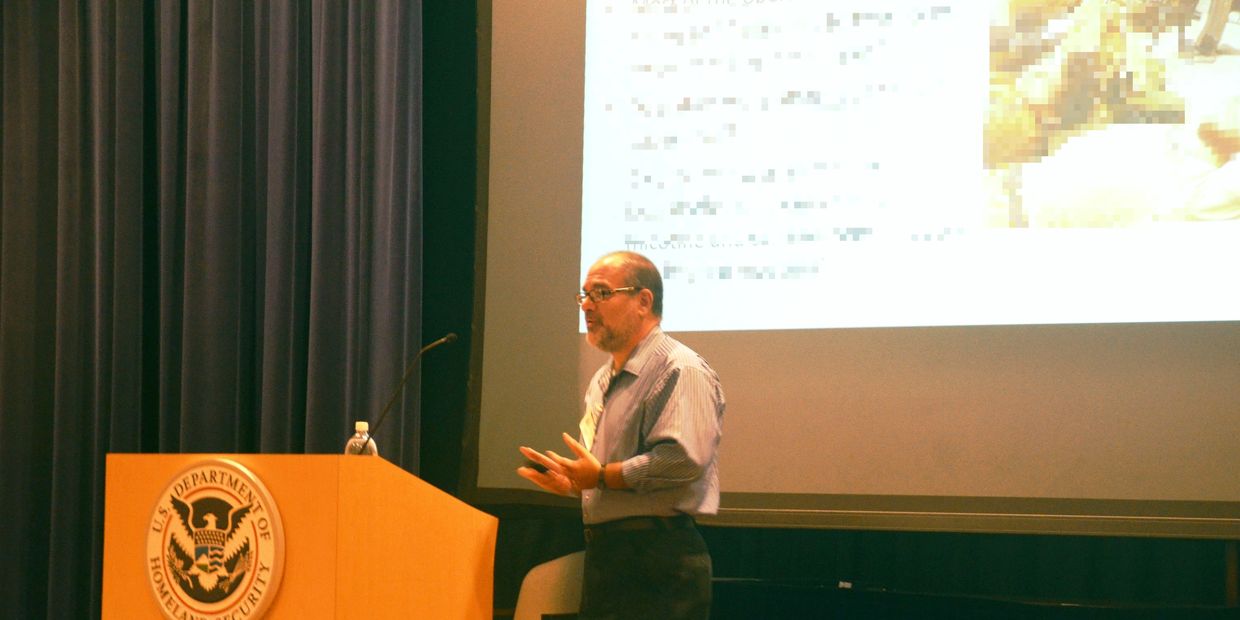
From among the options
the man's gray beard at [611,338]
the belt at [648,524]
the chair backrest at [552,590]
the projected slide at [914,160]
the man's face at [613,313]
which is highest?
the projected slide at [914,160]

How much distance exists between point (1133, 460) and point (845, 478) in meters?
0.75

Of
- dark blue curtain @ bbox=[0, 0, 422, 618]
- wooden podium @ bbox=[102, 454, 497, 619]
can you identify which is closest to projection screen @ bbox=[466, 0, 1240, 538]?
dark blue curtain @ bbox=[0, 0, 422, 618]

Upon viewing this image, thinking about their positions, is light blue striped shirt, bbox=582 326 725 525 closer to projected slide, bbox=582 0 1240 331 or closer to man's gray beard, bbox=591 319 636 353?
man's gray beard, bbox=591 319 636 353

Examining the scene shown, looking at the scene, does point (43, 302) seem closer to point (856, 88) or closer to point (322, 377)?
point (322, 377)

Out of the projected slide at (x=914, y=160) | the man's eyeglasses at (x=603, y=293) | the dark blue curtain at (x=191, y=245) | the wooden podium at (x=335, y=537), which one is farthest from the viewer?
the dark blue curtain at (x=191, y=245)

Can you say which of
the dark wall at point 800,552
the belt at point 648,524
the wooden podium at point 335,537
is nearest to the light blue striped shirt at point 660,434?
the belt at point 648,524

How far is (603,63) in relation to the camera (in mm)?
3637

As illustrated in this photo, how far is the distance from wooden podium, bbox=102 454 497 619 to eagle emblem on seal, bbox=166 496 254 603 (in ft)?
0.22

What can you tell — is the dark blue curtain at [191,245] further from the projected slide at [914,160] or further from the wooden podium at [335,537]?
the wooden podium at [335,537]

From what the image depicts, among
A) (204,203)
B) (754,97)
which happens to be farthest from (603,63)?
(204,203)

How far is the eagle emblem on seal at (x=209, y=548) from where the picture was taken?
2.02 m

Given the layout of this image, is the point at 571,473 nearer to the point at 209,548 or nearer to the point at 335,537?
the point at 335,537

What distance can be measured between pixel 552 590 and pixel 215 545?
3.25 feet

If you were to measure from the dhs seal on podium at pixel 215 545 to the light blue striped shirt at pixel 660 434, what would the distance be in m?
0.75
